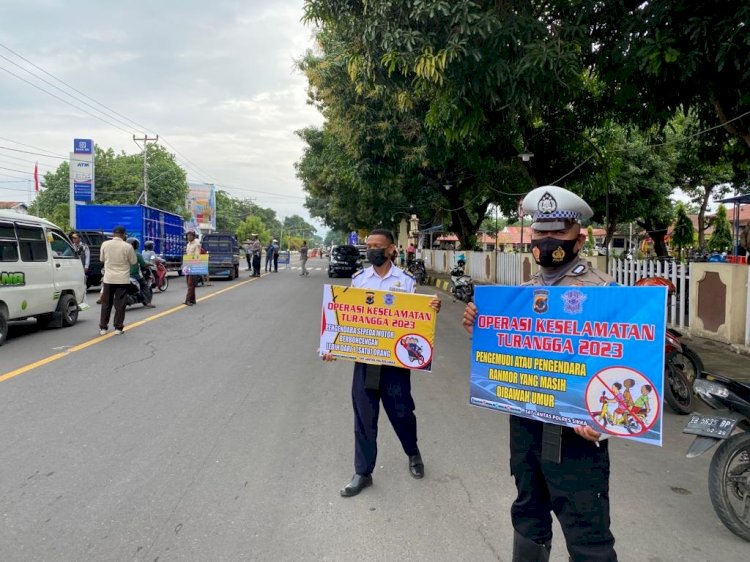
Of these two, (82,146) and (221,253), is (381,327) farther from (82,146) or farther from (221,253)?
(82,146)

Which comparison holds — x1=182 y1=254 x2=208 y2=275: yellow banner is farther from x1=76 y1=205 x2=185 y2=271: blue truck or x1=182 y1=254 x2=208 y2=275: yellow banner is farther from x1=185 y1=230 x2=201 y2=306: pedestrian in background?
x1=76 y1=205 x2=185 y2=271: blue truck

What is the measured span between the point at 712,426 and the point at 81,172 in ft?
129

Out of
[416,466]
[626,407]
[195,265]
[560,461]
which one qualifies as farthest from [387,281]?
[195,265]

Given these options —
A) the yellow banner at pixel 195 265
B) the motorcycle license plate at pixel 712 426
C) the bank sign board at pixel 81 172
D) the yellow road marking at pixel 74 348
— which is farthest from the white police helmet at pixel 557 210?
the bank sign board at pixel 81 172

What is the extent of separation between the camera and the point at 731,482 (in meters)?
3.12

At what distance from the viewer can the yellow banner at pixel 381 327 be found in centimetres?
341

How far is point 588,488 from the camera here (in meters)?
2.15

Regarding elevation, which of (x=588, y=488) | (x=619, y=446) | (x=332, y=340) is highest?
(x=332, y=340)

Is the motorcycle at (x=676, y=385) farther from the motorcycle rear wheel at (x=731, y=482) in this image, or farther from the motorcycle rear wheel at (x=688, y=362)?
the motorcycle rear wheel at (x=731, y=482)

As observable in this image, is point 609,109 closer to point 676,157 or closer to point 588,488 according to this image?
point 588,488

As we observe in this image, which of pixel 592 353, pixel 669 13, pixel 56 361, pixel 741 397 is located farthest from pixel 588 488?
pixel 56 361

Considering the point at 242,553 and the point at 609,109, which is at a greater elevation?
the point at 609,109

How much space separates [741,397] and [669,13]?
4.29 meters

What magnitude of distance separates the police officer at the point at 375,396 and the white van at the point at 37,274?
7000 millimetres
